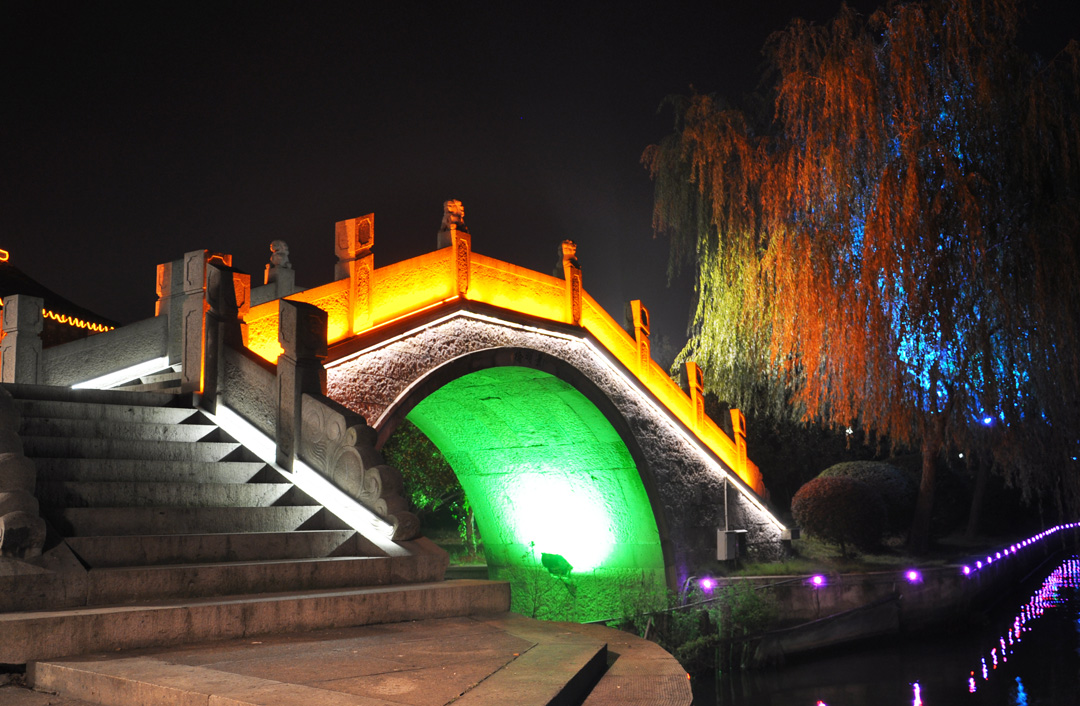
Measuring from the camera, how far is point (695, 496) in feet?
43.7

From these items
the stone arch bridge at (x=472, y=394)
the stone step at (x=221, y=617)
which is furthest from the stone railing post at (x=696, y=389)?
the stone step at (x=221, y=617)

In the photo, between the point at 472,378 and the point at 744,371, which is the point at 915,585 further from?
the point at 472,378

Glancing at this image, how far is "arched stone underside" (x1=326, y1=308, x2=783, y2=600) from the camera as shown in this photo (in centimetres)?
873

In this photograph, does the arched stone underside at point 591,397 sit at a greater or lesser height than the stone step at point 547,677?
greater

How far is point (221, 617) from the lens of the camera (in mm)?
3906

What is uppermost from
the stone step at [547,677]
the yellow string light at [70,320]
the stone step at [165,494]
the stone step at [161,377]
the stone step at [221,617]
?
the yellow string light at [70,320]

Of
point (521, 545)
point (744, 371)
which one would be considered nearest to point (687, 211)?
point (744, 371)

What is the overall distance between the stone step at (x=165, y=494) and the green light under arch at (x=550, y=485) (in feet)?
19.6

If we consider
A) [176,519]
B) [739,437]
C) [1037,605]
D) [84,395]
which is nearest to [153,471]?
[176,519]

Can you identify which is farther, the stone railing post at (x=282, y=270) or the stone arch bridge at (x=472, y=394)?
the stone railing post at (x=282, y=270)

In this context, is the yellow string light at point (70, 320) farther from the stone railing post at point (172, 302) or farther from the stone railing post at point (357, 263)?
the stone railing post at point (357, 263)

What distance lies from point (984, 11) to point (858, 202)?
220 cm

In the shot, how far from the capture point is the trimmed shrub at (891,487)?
15.8 metres

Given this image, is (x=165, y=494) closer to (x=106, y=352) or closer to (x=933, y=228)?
(x=106, y=352)
